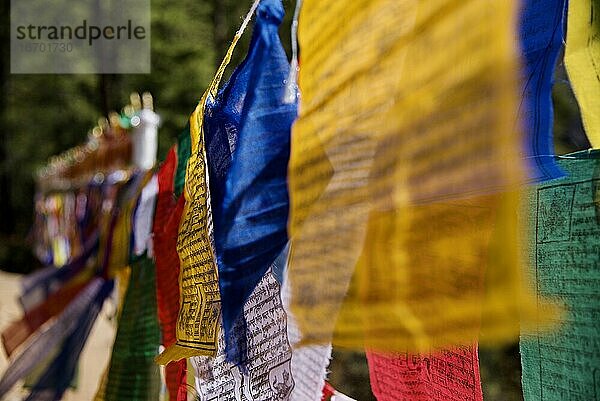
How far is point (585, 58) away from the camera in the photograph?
1.64ft

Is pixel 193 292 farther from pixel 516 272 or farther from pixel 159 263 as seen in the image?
pixel 516 272

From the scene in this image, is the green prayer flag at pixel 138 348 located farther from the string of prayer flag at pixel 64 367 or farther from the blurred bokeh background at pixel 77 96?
the blurred bokeh background at pixel 77 96

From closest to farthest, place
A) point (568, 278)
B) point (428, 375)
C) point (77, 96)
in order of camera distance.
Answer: point (568, 278) < point (428, 375) < point (77, 96)

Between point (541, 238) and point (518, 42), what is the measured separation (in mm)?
108

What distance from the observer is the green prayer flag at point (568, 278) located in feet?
1.47

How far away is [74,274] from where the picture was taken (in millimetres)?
2047

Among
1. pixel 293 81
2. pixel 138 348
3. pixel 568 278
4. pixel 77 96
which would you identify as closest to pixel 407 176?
pixel 568 278

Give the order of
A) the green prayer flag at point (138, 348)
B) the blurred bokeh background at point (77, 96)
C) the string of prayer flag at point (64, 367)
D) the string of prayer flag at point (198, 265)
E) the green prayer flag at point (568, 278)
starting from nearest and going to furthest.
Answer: the green prayer flag at point (568, 278)
the string of prayer flag at point (198, 265)
the green prayer flag at point (138, 348)
the string of prayer flag at point (64, 367)
the blurred bokeh background at point (77, 96)

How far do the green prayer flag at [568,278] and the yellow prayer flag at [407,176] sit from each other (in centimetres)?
2

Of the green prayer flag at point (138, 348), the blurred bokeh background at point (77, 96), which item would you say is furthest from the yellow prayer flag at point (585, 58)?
the blurred bokeh background at point (77, 96)

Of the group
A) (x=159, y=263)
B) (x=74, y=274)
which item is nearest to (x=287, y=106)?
(x=159, y=263)

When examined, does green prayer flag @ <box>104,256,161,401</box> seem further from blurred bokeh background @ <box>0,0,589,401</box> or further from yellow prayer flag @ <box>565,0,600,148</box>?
blurred bokeh background @ <box>0,0,589,401</box>

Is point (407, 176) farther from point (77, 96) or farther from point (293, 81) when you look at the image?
point (77, 96)

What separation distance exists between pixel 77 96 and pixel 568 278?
8.48 m
